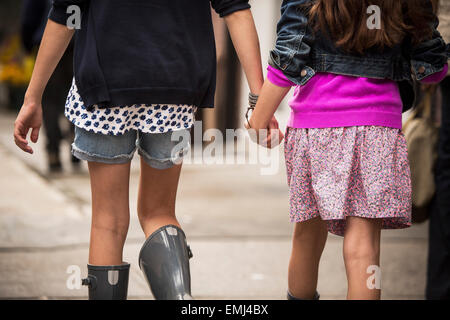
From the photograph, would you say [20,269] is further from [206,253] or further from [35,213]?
[35,213]

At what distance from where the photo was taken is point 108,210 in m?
2.22

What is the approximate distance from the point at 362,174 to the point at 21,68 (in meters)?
13.6

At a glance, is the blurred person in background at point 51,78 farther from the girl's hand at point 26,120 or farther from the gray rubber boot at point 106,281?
the gray rubber boot at point 106,281

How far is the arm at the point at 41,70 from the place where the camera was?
2.17 m

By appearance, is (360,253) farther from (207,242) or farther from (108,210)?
→ (207,242)

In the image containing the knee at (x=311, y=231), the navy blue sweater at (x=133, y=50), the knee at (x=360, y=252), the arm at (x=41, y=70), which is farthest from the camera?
the knee at (x=311, y=231)

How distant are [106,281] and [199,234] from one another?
7.90 ft

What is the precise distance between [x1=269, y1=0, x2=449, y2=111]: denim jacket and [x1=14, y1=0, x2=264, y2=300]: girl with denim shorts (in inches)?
4.7

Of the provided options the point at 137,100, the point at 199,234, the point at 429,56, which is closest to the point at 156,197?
the point at 137,100

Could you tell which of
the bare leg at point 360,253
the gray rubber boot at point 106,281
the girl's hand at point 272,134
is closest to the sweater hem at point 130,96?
the girl's hand at point 272,134

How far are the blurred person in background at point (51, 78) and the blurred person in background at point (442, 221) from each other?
3843mm
